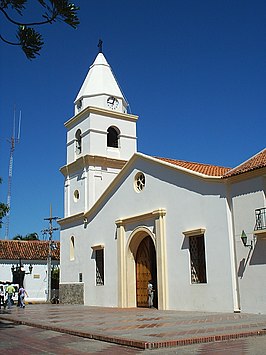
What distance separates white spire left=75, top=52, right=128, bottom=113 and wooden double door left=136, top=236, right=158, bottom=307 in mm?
10231

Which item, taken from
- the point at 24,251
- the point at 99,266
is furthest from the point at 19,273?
the point at 99,266

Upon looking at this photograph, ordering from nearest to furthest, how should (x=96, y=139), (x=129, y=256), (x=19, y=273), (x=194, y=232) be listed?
(x=194, y=232) → (x=129, y=256) → (x=96, y=139) → (x=19, y=273)

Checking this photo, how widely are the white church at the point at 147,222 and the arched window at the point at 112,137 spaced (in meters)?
0.06

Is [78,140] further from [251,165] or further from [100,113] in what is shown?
[251,165]

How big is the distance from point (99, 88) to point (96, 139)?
349 cm

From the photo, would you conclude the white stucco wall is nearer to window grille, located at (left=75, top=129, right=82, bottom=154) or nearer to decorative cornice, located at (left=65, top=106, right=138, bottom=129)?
window grille, located at (left=75, top=129, right=82, bottom=154)

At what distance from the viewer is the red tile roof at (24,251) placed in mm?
37719

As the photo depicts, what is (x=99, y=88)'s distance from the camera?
94.6 ft

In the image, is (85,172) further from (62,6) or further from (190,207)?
(62,6)

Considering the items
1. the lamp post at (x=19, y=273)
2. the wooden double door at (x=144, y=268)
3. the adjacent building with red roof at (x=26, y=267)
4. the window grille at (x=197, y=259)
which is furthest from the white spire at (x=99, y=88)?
the lamp post at (x=19, y=273)

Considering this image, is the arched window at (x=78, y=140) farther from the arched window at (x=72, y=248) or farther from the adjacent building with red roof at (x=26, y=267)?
the adjacent building with red roof at (x=26, y=267)

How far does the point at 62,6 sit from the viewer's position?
20.3ft

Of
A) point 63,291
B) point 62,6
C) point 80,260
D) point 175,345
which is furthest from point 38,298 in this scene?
point 62,6

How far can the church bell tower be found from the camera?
27.3 metres
